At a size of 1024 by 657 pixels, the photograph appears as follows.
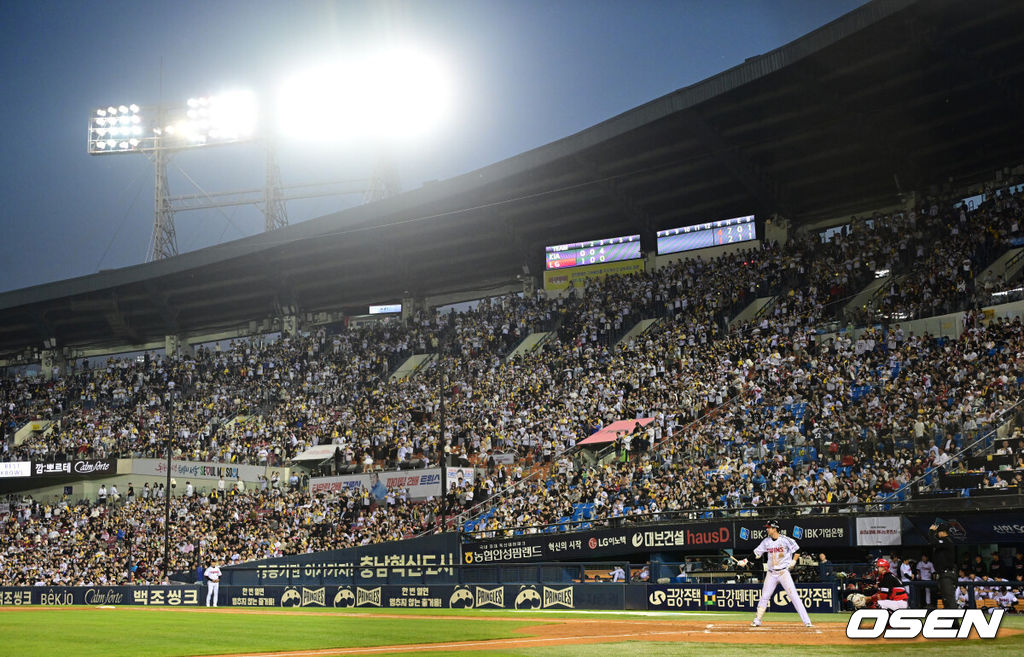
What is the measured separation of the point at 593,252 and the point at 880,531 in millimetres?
28804

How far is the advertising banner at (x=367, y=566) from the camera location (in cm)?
3170

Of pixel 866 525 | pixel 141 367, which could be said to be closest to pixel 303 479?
pixel 141 367

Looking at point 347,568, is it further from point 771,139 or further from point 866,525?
point 771,139

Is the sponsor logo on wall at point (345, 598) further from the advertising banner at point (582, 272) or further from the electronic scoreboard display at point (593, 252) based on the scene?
the electronic scoreboard display at point (593, 252)

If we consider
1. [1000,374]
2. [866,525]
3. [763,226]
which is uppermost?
[763,226]

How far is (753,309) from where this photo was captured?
42781mm

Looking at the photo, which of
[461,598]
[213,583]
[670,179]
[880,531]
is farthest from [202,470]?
[880,531]

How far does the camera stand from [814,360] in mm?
35250

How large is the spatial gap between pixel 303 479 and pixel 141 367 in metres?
19.5

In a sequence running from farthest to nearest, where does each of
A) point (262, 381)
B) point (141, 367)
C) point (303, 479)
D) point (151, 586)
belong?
point (141, 367) → point (262, 381) → point (303, 479) → point (151, 586)

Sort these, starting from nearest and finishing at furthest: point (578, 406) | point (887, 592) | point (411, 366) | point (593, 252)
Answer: point (887, 592), point (578, 406), point (593, 252), point (411, 366)

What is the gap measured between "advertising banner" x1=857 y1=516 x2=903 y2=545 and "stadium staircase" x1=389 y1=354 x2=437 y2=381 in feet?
97.8

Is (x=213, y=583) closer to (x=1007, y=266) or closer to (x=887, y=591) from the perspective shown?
(x=887, y=591)

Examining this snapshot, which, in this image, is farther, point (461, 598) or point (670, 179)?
point (670, 179)
